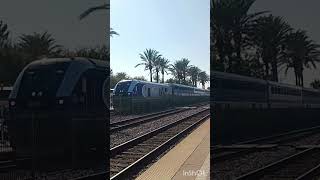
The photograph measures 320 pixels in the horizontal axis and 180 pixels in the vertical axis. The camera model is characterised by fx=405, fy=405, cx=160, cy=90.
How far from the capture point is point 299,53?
10.1 feet

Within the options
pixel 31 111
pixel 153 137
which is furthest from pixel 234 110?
pixel 31 111

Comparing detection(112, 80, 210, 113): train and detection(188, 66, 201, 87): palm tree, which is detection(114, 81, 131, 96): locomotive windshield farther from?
detection(188, 66, 201, 87): palm tree

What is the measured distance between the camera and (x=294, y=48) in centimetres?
309

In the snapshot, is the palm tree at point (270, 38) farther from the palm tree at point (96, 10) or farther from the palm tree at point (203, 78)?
the palm tree at point (96, 10)

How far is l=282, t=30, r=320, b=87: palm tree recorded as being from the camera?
3008mm

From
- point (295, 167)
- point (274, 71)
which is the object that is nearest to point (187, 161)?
point (295, 167)

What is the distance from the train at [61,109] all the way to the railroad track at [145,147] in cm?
16

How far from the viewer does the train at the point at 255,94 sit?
2760 mm

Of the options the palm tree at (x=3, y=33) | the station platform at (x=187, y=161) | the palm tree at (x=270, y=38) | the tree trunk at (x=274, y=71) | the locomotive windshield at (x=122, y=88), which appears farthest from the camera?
the tree trunk at (x=274, y=71)

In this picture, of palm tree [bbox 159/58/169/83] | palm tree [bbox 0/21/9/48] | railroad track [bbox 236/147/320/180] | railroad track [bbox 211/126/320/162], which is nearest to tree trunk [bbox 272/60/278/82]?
railroad track [bbox 211/126/320/162]

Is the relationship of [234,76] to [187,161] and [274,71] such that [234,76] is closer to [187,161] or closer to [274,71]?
[274,71]

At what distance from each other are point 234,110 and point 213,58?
40 centimetres

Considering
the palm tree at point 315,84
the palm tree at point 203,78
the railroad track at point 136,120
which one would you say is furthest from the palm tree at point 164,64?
the palm tree at point 315,84

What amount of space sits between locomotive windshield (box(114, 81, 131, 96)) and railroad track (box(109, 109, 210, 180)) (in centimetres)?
36
